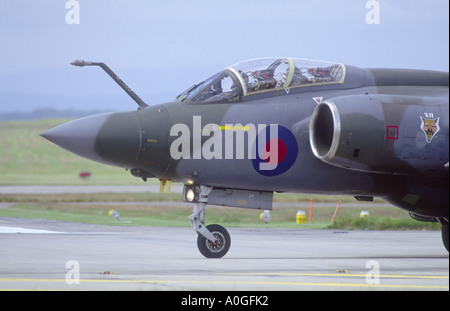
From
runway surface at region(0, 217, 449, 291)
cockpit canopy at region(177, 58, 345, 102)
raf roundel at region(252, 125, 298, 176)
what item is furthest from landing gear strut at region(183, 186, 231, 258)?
cockpit canopy at region(177, 58, 345, 102)

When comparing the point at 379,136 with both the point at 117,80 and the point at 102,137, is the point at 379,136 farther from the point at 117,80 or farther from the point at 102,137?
the point at 117,80

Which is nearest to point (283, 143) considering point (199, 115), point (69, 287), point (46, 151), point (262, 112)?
point (262, 112)

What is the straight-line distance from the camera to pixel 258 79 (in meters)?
13.0

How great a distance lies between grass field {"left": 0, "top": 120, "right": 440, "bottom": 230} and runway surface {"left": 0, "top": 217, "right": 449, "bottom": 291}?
3.38m

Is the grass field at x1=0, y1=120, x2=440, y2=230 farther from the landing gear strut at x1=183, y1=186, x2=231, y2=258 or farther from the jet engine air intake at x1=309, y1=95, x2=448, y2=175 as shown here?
the jet engine air intake at x1=309, y1=95, x2=448, y2=175

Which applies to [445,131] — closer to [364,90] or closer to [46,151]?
[364,90]

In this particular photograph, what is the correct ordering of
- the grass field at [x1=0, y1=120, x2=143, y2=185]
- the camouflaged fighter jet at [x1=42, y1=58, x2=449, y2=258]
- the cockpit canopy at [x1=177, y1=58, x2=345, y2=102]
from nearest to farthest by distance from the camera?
the camouflaged fighter jet at [x1=42, y1=58, x2=449, y2=258] < the cockpit canopy at [x1=177, y1=58, x2=345, y2=102] < the grass field at [x1=0, y1=120, x2=143, y2=185]

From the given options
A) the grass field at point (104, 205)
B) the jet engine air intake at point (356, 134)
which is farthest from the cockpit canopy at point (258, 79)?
the grass field at point (104, 205)

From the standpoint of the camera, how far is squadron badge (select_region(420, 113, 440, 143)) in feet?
40.1

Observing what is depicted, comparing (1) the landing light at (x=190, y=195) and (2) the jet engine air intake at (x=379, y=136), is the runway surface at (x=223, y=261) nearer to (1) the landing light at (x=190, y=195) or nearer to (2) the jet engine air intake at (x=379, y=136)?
(1) the landing light at (x=190, y=195)

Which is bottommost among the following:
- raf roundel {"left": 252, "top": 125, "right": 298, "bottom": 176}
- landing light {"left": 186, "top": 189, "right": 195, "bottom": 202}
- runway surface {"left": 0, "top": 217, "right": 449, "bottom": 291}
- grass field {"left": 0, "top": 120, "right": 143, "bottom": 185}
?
grass field {"left": 0, "top": 120, "right": 143, "bottom": 185}

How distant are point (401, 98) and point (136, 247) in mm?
6373
